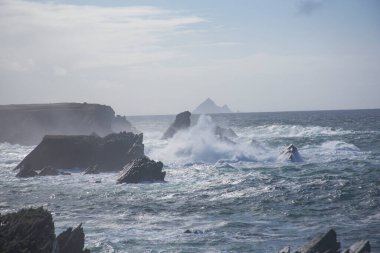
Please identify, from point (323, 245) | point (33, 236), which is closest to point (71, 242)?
point (33, 236)

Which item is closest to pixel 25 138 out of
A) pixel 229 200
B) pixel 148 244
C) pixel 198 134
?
pixel 198 134

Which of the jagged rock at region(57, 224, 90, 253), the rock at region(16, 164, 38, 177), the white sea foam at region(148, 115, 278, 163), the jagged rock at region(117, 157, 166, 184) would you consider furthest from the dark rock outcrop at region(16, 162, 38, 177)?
the jagged rock at region(57, 224, 90, 253)

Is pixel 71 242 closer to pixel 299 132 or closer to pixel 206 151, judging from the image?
pixel 206 151

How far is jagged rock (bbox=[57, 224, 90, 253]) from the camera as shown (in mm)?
20094

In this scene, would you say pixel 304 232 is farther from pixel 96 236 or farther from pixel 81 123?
pixel 81 123

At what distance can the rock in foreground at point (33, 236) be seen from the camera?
703 inches

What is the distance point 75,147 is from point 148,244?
1505 inches

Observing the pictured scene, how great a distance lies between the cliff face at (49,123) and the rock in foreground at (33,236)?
257ft

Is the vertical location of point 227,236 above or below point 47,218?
below

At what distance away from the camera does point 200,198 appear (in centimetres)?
3581

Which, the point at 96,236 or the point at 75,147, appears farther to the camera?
the point at 75,147

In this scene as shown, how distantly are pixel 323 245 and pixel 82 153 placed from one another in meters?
44.4

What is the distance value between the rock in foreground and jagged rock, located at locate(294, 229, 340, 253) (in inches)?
377

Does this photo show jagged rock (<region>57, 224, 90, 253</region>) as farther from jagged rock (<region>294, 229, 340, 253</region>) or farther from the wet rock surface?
jagged rock (<region>294, 229, 340, 253</region>)
